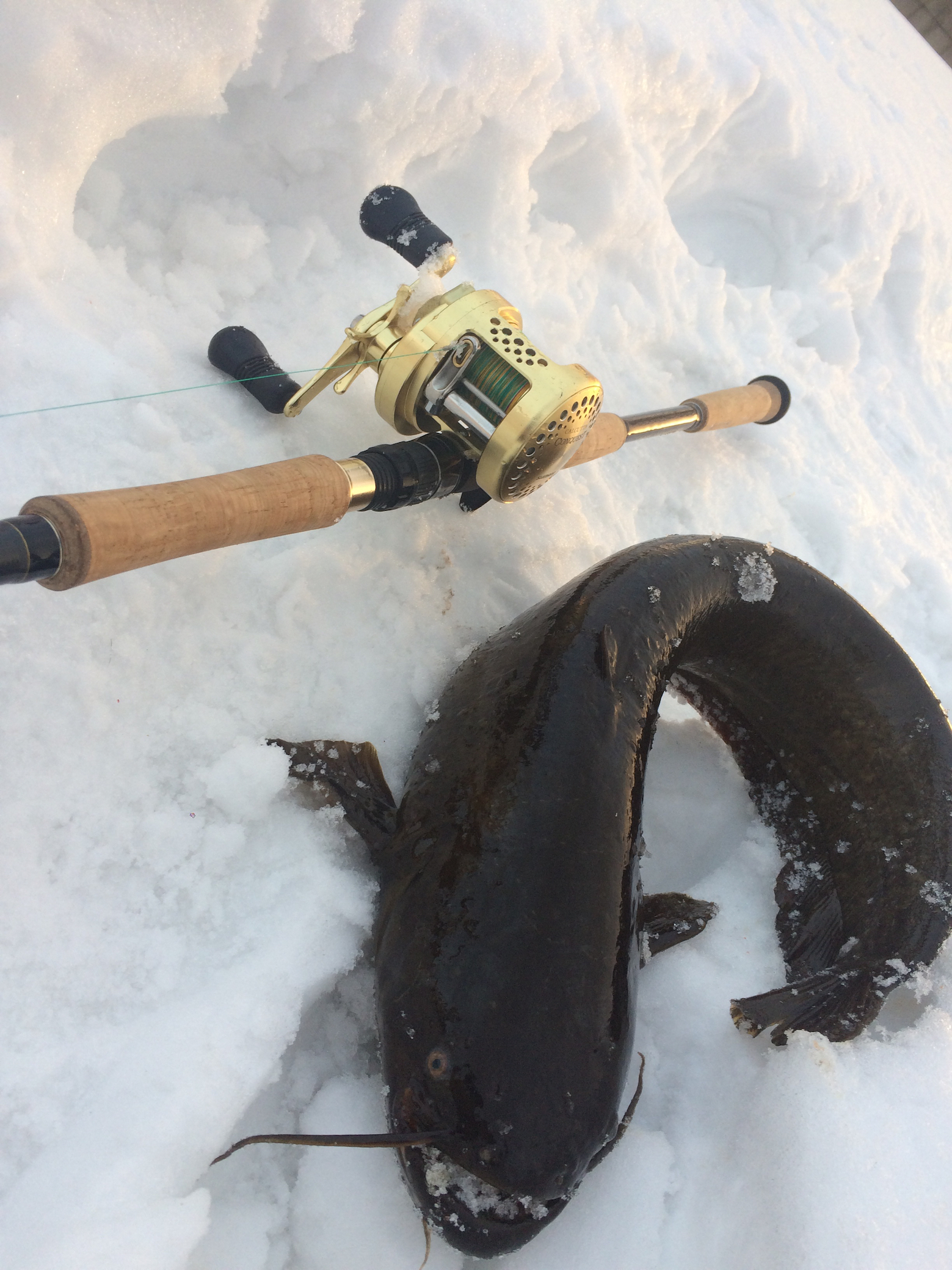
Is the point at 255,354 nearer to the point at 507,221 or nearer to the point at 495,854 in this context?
the point at 507,221

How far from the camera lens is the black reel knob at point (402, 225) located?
7.23 feet

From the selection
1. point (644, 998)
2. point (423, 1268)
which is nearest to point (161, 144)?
point (644, 998)

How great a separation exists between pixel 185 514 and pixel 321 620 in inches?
26.4

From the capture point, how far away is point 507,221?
3084 millimetres

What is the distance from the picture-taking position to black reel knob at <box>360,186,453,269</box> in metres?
2.20

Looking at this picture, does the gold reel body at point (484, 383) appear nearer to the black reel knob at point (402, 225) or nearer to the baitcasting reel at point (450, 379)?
the baitcasting reel at point (450, 379)

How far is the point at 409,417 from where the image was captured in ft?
7.50

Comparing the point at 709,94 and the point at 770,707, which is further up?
the point at 709,94

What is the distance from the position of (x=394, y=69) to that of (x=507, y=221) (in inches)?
25.1

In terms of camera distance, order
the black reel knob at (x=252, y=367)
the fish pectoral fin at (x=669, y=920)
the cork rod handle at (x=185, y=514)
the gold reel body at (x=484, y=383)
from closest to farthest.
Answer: the cork rod handle at (x=185, y=514) < the gold reel body at (x=484, y=383) < the fish pectoral fin at (x=669, y=920) < the black reel knob at (x=252, y=367)

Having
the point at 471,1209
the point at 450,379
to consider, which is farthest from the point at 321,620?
the point at 471,1209

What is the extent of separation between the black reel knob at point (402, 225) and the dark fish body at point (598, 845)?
3.24 ft

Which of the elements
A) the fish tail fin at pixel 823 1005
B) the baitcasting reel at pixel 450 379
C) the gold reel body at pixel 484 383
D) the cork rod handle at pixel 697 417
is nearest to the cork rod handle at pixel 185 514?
the baitcasting reel at pixel 450 379

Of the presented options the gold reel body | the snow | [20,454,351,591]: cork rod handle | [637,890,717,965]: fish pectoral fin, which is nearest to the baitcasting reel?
the gold reel body
